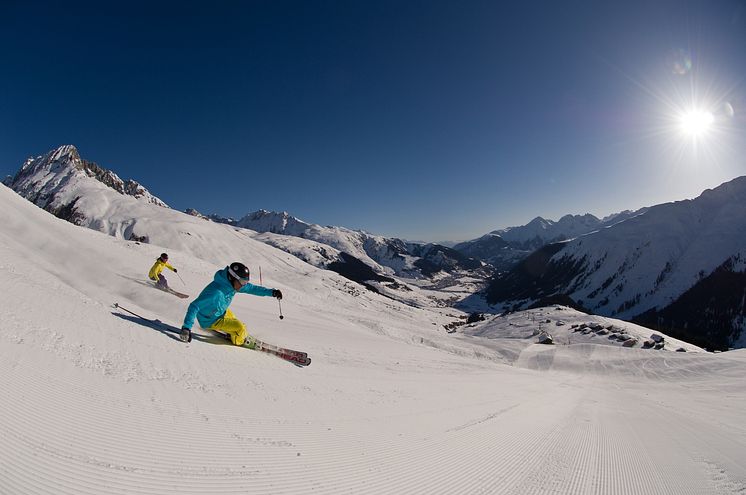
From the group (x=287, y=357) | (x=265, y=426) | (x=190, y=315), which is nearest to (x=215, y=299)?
(x=190, y=315)

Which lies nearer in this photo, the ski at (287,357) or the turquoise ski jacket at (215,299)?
the turquoise ski jacket at (215,299)

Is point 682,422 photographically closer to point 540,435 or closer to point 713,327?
point 540,435

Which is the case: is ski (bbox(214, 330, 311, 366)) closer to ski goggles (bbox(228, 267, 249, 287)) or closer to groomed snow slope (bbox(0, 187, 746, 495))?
groomed snow slope (bbox(0, 187, 746, 495))

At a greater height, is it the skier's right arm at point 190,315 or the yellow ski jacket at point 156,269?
the yellow ski jacket at point 156,269

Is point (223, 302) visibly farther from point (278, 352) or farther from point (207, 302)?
point (278, 352)

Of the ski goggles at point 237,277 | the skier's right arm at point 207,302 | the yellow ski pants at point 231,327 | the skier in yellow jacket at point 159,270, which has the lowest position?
the yellow ski pants at point 231,327

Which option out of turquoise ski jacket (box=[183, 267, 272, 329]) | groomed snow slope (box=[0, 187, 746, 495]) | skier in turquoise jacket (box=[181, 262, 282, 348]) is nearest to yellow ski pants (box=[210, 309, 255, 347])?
skier in turquoise jacket (box=[181, 262, 282, 348])

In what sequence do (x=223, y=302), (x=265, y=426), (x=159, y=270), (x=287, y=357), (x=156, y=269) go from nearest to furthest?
(x=265, y=426) → (x=223, y=302) → (x=287, y=357) → (x=156, y=269) → (x=159, y=270)

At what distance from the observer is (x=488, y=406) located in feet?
29.2

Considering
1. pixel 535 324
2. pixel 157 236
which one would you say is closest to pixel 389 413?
pixel 535 324

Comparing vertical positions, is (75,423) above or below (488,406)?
above

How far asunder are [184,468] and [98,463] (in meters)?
0.70

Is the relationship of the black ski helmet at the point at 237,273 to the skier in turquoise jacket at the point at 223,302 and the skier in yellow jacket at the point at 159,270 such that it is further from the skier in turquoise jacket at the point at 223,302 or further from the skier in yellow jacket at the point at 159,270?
the skier in yellow jacket at the point at 159,270

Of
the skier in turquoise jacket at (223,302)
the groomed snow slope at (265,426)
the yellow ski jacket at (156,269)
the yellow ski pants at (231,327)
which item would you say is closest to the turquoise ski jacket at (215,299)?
the skier in turquoise jacket at (223,302)
